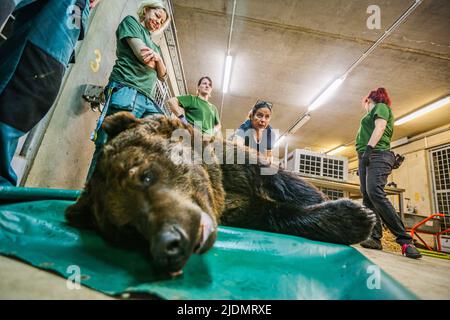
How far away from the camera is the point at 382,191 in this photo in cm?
375

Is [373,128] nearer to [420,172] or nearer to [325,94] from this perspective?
[325,94]

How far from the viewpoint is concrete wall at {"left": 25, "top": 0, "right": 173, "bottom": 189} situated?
2.81 m

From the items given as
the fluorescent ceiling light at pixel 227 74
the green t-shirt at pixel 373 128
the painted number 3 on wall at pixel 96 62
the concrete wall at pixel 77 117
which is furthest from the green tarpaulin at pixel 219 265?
the fluorescent ceiling light at pixel 227 74

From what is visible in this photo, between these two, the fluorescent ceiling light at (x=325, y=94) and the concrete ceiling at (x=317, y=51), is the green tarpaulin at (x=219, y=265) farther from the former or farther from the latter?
the fluorescent ceiling light at (x=325, y=94)

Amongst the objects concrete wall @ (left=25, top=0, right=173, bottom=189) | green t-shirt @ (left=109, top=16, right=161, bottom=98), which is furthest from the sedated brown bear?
concrete wall @ (left=25, top=0, right=173, bottom=189)

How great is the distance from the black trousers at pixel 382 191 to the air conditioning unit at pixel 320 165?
3.04 m

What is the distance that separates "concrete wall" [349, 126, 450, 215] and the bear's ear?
14.9 meters

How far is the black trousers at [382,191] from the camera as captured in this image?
3559 mm

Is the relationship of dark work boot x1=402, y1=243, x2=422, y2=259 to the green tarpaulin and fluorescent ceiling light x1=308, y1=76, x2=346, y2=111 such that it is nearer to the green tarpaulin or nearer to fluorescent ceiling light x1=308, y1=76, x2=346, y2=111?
the green tarpaulin

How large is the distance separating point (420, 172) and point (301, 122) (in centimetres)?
685
